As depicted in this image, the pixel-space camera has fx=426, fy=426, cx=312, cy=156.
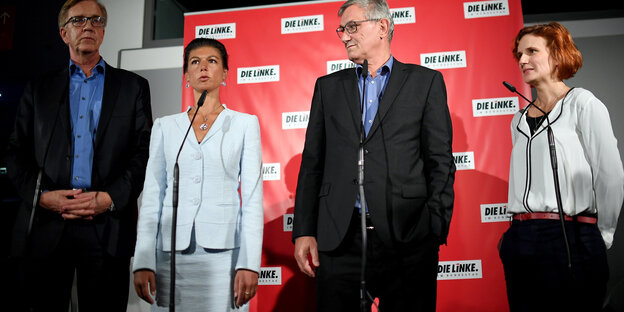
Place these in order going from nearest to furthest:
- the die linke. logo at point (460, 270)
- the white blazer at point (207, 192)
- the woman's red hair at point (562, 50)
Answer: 1. the white blazer at point (207, 192)
2. the woman's red hair at point (562, 50)
3. the die linke. logo at point (460, 270)

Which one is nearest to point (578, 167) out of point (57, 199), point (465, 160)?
point (465, 160)

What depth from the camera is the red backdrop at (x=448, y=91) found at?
287 centimetres

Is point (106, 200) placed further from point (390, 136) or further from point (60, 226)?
point (390, 136)

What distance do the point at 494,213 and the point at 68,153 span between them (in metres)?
2.57

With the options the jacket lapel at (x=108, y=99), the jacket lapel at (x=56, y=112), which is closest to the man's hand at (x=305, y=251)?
the jacket lapel at (x=108, y=99)

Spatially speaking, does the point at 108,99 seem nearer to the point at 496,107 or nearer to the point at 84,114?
the point at 84,114

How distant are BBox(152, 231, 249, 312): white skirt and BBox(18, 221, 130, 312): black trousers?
288 millimetres

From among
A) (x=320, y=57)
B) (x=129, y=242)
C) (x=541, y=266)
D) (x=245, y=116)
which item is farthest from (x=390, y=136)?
(x=320, y=57)

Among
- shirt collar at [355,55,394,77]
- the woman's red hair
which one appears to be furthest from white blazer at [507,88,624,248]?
shirt collar at [355,55,394,77]

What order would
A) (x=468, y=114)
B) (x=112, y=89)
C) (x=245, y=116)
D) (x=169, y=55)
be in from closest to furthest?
1. (x=245, y=116)
2. (x=112, y=89)
3. (x=468, y=114)
4. (x=169, y=55)

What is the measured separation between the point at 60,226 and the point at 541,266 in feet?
7.01

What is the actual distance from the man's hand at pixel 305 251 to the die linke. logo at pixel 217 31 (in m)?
2.16

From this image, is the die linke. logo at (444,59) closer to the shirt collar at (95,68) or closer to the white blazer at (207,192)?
the white blazer at (207,192)

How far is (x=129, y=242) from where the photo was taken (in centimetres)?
201
